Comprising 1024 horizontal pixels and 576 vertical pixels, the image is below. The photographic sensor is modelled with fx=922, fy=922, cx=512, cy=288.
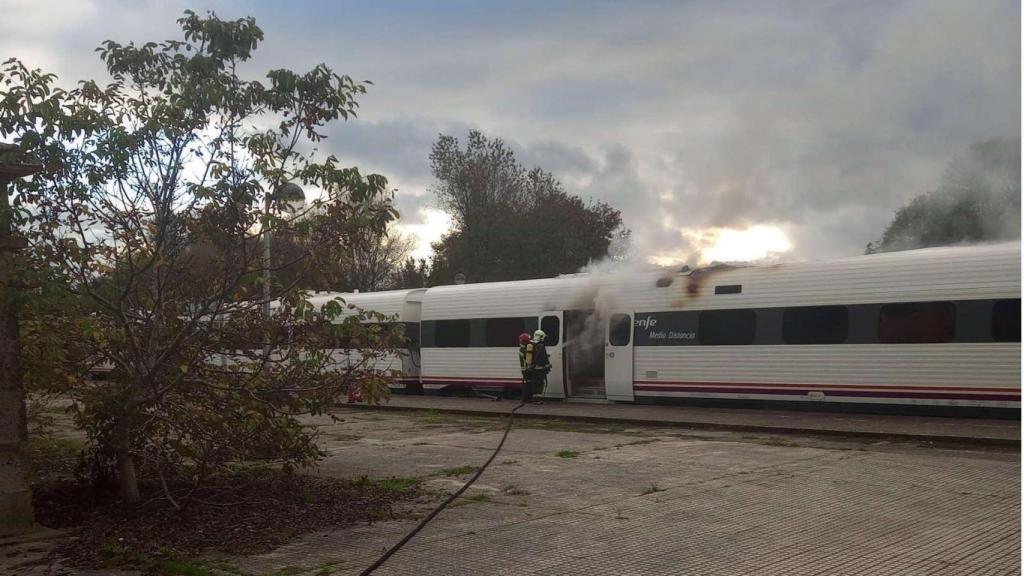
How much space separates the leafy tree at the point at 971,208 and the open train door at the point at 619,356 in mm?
5688

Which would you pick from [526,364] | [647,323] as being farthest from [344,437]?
[647,323]

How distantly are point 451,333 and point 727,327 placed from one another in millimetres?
7887

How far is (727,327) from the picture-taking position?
61.1ft

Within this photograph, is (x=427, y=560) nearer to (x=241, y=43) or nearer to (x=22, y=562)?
(x=22, y=562)

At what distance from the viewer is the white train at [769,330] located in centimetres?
1561

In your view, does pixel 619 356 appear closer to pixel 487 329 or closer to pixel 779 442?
pixel 487 329

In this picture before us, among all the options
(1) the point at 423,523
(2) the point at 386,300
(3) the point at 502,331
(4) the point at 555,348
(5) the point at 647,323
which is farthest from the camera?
(2) the point at 386,300

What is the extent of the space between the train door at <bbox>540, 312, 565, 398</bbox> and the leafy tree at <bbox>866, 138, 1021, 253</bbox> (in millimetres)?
7157

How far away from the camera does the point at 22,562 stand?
22.3ft

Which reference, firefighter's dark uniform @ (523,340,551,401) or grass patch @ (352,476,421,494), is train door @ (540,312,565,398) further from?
grass patch @ (352,476,421,494)

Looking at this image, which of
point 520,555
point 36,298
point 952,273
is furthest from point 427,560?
point 952,273

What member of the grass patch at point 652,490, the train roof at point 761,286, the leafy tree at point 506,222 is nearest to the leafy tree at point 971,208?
the train roof at point 761,286

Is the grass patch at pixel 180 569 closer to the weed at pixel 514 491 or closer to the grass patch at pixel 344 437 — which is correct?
the weed at pixel 514 491

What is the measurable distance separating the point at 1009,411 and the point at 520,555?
11819 mm
